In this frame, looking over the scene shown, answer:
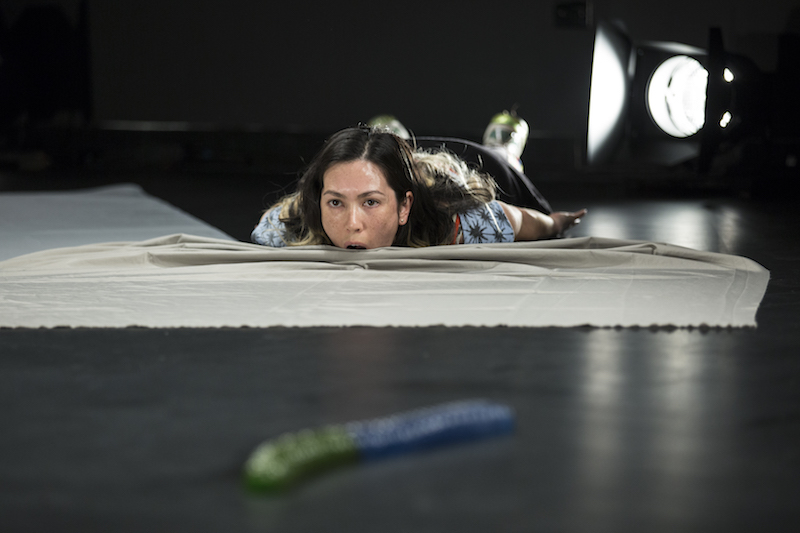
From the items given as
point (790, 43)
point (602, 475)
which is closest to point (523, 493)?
point (602, 475)

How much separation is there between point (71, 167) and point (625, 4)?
4072 mm

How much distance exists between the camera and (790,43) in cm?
450

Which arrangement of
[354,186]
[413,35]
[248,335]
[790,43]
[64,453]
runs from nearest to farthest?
[64,453]
[248,335]
[354,186]
[790,43]
[413,35]

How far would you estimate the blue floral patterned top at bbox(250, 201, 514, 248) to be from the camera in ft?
7.08

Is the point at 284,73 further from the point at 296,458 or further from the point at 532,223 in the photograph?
the point at 296,458

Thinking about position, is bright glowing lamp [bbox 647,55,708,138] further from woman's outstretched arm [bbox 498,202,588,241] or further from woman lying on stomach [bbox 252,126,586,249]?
woman lying on stomach [bbox 252,126,586,249]

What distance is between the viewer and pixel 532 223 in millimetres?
2406

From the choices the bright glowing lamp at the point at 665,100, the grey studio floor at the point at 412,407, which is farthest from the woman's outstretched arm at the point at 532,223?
the bright glowing lamp at the point at 665,100

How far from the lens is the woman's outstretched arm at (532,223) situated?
2.30 meters

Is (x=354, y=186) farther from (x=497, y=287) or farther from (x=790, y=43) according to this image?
(x=790, y=43)

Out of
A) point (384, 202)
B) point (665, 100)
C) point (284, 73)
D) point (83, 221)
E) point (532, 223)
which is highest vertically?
point (284, 73)

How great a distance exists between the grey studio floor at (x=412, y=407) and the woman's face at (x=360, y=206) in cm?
56

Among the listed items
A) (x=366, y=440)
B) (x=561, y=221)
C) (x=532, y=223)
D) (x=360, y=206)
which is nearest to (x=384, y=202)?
(x=360, y=206)

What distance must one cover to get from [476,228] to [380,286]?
560mm
